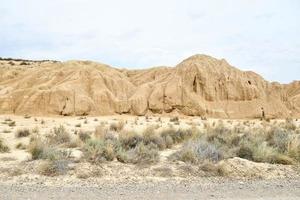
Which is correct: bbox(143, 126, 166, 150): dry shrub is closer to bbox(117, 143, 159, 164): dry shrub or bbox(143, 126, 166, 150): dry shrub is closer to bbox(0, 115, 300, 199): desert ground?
bbox(0, 115, 300, 199): desert ground

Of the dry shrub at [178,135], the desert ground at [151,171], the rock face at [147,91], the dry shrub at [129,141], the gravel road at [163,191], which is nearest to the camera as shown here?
the gravel road at [163,191]

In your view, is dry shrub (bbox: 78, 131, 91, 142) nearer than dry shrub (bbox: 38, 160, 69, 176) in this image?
No

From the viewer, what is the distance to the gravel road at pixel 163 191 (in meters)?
11.2

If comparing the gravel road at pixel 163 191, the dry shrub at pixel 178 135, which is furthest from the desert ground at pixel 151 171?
the dry shrub at pixel 178 135

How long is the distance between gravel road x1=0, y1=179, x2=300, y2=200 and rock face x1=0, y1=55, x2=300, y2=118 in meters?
33.6

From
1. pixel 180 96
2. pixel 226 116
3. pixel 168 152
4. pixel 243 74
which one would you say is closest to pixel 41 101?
pixel 180 96

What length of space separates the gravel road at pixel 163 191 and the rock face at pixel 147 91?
3359cm

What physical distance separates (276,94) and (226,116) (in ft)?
31.2

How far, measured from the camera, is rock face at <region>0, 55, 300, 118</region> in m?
46.7

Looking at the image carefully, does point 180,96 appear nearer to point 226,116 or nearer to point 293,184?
point 226,116

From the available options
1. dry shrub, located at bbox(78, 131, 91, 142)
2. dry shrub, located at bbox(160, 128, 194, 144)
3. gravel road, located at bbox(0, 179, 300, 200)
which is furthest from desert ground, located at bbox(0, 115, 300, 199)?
dry shrub, located at bbox(160, 128, 194, 144)

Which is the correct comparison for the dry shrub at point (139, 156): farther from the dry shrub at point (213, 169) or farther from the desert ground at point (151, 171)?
the dry shrub at point (213, 169)

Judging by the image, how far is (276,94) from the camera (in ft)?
186

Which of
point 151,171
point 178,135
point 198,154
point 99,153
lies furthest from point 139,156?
point 178,135
